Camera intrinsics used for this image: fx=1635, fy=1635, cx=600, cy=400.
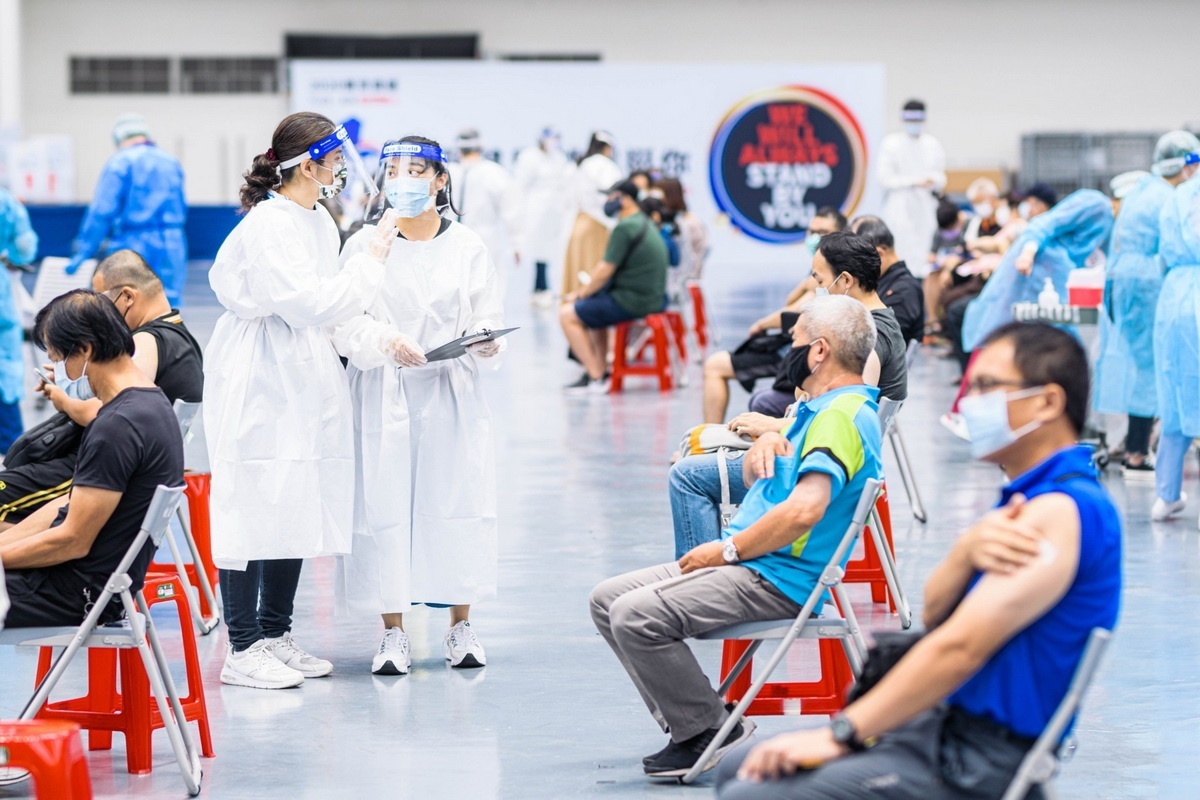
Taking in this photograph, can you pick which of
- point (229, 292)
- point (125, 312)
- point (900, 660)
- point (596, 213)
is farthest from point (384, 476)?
point (596, 213)

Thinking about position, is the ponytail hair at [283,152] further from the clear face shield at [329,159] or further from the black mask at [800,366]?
the black mask at [800,366]

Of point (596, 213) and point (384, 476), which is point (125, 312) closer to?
point (384, 476)

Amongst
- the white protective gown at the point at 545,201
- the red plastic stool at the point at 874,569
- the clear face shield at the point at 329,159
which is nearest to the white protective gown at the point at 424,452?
the clear face shield at the point at 329,159

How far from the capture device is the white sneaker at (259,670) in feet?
13.4

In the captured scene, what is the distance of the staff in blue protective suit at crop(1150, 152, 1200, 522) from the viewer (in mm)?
5859

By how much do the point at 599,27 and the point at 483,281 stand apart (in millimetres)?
18130

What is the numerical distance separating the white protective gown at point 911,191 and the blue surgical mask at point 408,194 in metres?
9.14

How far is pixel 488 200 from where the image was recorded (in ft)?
42.0

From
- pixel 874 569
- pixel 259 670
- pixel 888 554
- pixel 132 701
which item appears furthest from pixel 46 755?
pixel 874 569

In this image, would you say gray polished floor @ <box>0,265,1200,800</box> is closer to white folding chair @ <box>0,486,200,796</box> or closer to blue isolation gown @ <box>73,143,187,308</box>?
white folding chair @ <box>0,486,200,796</box>

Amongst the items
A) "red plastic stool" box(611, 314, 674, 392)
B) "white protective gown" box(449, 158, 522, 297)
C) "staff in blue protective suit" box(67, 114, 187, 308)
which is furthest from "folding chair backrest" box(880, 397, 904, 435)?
"white protective gown" box(449, 158, 522, 297)

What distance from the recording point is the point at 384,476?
4199 millimetres

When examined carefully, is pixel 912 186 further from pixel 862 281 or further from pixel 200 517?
pixel 200 517

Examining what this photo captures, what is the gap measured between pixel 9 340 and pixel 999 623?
19.0 feet
